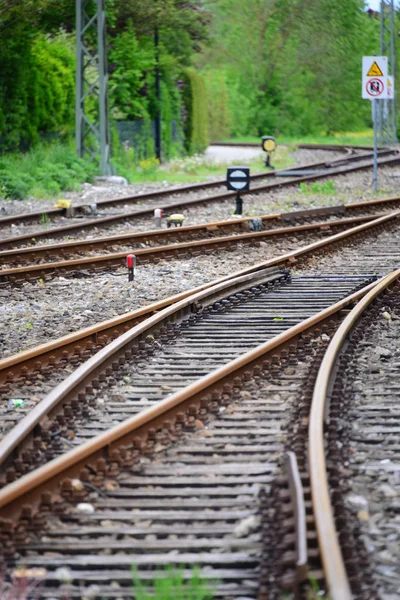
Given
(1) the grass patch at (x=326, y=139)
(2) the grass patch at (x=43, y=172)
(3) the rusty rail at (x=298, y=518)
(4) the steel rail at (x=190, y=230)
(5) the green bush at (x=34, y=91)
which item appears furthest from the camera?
(1) the grass patch at (x=326, y=139)

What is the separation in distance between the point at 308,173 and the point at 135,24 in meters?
8.89

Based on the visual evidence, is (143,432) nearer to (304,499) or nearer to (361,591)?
(304,499)

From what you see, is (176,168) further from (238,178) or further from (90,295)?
(90,295)

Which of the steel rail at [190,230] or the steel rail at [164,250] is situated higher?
the steel rail at [190,230]

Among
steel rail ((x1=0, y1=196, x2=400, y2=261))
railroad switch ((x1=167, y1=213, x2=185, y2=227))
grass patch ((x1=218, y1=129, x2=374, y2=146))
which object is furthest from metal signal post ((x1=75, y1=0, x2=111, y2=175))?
grass patch ((x1=218, y1=129, x2=374, y2=146))

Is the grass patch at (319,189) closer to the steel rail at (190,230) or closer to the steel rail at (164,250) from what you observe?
the steel rail at (190,230)

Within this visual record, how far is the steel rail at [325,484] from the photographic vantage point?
3.96m

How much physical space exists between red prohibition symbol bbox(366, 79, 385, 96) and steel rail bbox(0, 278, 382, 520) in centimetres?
1252

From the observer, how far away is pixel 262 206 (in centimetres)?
1964

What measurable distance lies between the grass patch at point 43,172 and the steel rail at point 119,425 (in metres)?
12.6

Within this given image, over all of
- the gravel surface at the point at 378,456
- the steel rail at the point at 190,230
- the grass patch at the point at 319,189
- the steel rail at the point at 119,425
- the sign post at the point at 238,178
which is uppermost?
the sign post at the point at 238,178

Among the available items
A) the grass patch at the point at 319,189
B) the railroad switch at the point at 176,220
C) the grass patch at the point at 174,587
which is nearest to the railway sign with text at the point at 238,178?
the railroad switch at the point at 176,220

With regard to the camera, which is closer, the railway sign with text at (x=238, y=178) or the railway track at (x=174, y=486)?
the railway track at (x=174, y=486)

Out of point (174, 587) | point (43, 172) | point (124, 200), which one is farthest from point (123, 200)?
point (174, 587)
